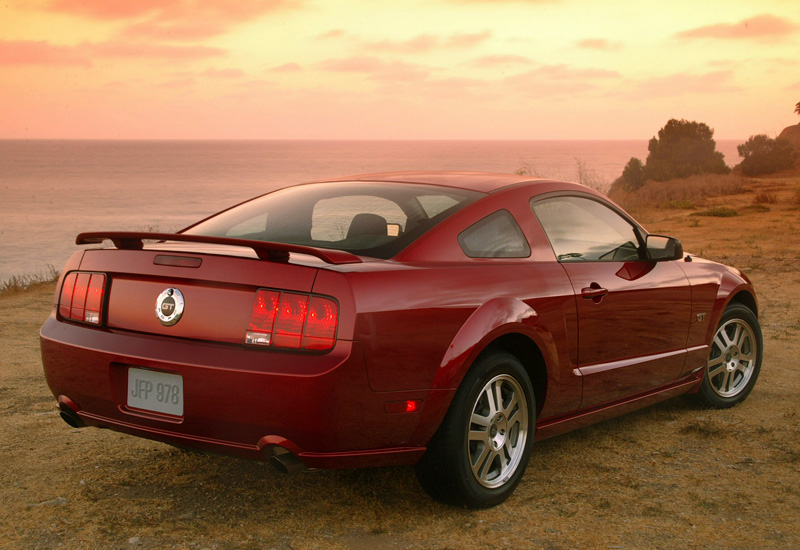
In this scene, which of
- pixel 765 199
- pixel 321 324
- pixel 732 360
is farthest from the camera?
pixel 765 199

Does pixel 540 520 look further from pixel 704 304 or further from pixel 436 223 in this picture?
pixel 704 304

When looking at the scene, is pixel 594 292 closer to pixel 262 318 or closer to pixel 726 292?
pixel 726 292

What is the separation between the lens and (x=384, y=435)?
345 centimetres

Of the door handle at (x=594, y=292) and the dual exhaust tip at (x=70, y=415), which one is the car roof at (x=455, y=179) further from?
the dual exhaust tip at (x=70, y=415)

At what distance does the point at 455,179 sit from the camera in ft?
14.8

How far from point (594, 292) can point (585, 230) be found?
45 centimetres

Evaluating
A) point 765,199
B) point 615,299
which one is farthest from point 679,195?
point 615,299

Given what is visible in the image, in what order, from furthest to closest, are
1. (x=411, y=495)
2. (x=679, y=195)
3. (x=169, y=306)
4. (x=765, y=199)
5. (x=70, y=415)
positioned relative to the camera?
1. (x=679, y=195)
2. (x=765, y=199)
3. (x=411, y=495)
4. (x=70, y=415)
5. (x=169, y=306)

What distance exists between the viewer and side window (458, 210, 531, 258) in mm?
3953

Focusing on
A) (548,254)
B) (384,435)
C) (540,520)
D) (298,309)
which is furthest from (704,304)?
(298,309)

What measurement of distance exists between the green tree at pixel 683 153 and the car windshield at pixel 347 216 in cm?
3920

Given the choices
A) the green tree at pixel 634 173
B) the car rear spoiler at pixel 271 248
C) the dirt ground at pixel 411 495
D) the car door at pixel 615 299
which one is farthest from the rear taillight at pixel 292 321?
the green tree at pixel 634 173

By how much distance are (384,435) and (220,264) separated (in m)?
0.93

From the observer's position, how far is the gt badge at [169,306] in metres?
3.46
